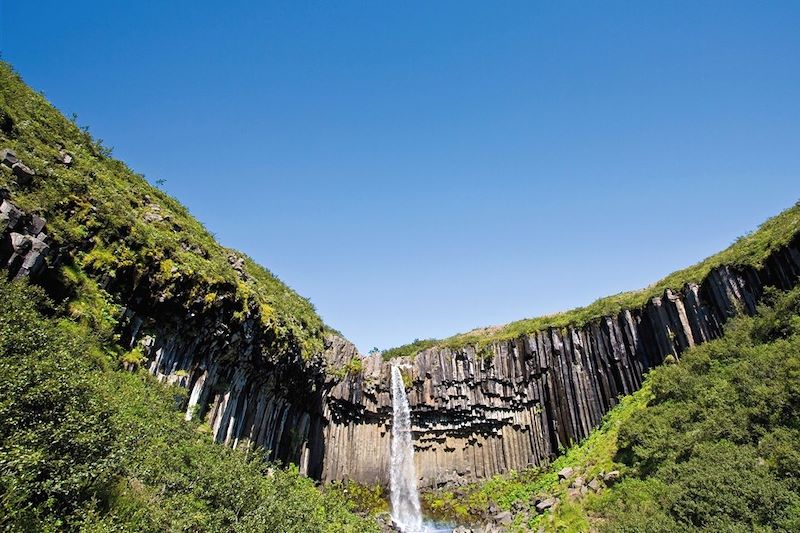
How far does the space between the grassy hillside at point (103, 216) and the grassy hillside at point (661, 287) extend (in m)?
Answer: 22.2

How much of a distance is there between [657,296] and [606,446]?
416 inches

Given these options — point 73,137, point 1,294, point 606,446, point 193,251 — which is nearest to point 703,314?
point 606,446

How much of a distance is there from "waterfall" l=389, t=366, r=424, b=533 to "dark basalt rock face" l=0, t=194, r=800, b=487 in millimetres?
669

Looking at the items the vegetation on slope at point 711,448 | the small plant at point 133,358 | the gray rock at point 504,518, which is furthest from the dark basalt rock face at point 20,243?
the gray rock at point 504,518

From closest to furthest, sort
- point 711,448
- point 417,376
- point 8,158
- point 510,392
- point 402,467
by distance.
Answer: point 8,158
point 711,448
point 510,392
point 402,467
point 417,376

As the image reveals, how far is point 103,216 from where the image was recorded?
13.9 meters

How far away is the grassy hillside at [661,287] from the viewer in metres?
22.7

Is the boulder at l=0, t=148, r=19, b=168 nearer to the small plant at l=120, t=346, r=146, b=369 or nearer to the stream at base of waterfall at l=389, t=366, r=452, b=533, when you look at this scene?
the small plant at l=120, t=346, r=146, b=369

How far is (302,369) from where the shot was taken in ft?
83.8

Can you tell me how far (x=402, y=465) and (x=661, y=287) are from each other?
2392cm

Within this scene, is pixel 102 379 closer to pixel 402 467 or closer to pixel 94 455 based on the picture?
pixel 94 455

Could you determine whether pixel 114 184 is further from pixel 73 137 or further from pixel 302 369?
pixel 302 369

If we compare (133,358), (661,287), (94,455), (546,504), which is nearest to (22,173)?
(133,358)

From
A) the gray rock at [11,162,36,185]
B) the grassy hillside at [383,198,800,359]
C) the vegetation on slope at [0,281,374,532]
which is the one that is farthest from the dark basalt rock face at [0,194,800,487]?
the vegetation on slope at [0,281,374,532]
